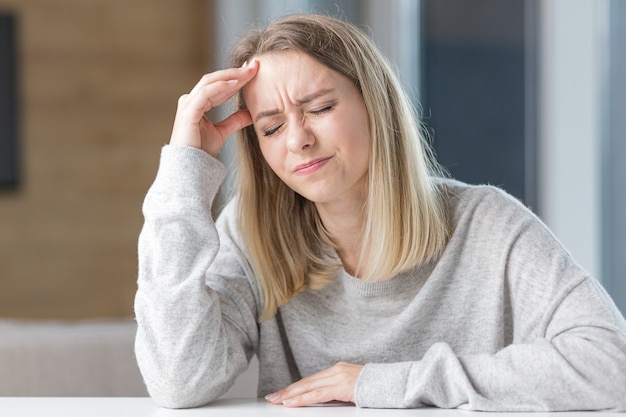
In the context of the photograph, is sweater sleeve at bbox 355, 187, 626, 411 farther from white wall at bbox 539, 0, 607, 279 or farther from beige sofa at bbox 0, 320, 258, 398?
white wall at bbox 539, 0, 607, 279

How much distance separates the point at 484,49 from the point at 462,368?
208cm

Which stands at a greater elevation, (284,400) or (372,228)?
(372,228)

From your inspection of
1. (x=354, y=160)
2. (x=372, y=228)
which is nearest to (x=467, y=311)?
(x=372, y=228)

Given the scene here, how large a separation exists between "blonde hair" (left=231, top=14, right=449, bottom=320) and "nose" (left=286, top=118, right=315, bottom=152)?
103 mm

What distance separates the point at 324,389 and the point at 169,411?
0.21 m

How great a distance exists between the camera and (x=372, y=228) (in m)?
1.54

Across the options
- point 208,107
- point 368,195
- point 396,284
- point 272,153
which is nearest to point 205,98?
point 208,107

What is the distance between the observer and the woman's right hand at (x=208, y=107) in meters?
1.51

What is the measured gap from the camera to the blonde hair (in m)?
1.51

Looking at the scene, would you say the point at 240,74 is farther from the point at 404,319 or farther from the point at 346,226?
the point at 404,319

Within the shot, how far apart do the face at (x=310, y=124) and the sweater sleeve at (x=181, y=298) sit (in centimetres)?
13

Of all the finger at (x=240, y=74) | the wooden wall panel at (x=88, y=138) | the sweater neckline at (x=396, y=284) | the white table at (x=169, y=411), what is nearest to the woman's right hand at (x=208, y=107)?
the finger at (x=240, y=74)

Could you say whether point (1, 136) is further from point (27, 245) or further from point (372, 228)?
point (372, 228)

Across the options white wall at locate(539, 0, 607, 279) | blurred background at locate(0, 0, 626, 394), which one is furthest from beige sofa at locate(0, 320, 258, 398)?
blurred background at locate(0, 0, 626, 394)
